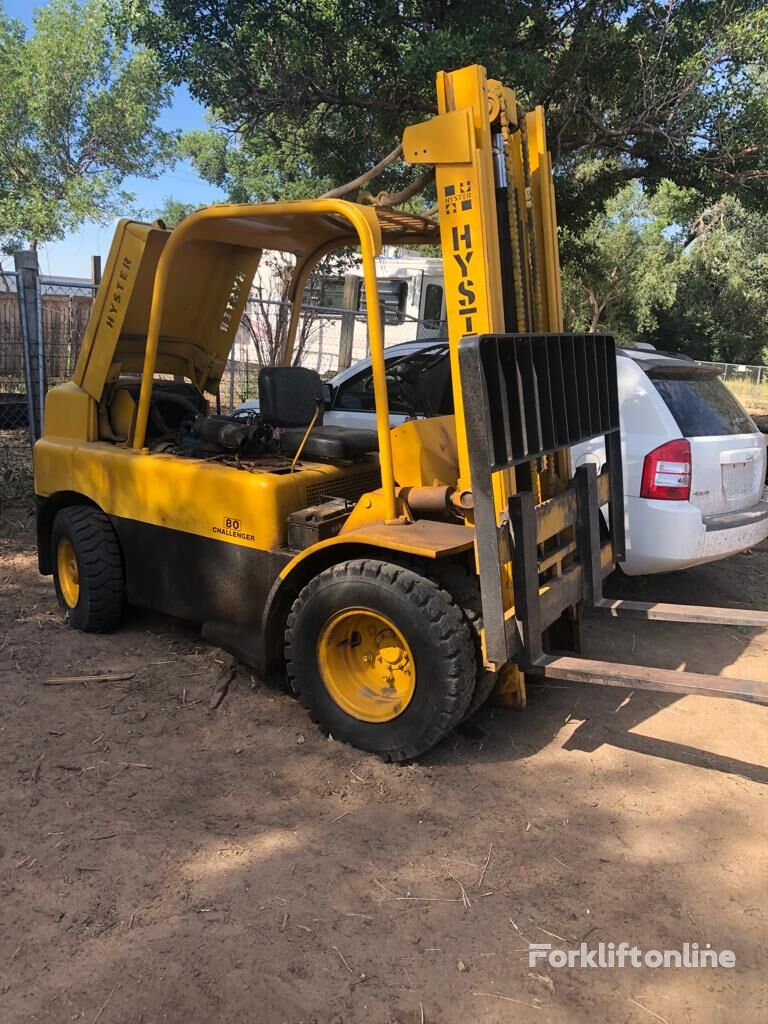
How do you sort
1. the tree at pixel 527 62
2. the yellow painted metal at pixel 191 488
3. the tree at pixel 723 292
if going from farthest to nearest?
the tree at pixel 723 292
the tree at pixel 527 62
the yellow painted metal at pixel 191 488

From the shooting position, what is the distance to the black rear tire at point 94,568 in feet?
15.1

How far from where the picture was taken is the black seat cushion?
4055 mm

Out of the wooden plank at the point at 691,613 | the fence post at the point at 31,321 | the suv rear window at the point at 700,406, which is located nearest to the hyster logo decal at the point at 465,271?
the wooden plank at the point at 691,613

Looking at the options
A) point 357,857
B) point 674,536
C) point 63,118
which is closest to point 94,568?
point 357,857

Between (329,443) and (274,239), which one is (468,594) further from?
(274,239)

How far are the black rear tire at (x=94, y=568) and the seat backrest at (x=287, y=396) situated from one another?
1.27 m

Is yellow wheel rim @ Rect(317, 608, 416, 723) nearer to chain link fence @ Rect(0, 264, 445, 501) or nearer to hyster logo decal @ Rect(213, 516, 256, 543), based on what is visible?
hyster logo decal @ Rect(213, 516, 256, 543)

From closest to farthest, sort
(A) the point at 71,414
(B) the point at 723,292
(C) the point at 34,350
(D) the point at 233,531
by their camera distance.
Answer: (D) the point at 233,531 < (A) the point at 71,414 < (C) the point at 34,350 < (B) the point at 723,292

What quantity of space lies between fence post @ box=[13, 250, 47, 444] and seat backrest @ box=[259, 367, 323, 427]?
4074 mm

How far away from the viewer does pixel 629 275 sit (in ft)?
95.0

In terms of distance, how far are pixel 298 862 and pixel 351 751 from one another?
0.77m

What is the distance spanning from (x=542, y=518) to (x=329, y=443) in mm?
1231

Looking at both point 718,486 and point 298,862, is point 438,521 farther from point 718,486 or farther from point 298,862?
point 718,486
